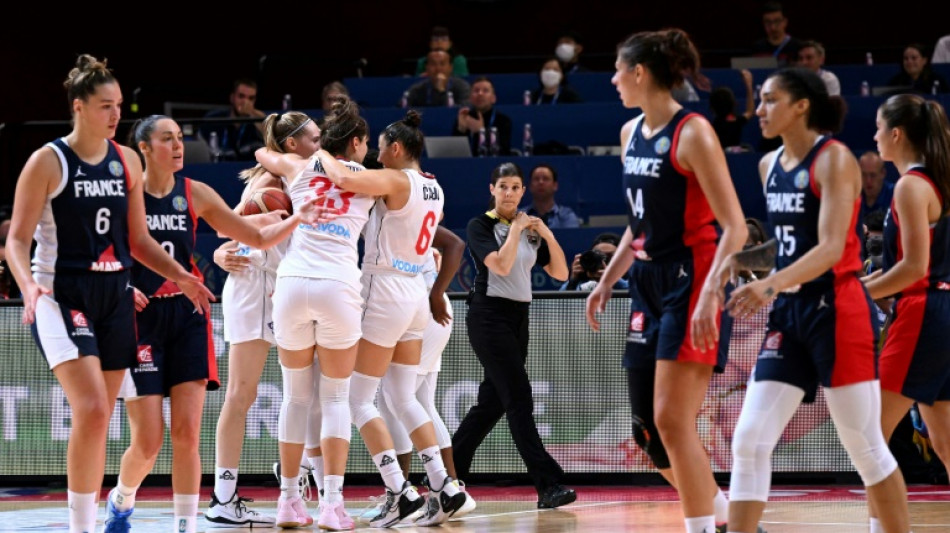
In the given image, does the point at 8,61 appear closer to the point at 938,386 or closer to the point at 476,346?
the point at 476,346

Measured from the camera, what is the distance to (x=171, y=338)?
569 cm

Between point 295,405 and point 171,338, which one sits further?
point 295,405

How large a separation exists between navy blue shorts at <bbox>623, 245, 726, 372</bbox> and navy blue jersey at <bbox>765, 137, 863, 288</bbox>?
27 cm

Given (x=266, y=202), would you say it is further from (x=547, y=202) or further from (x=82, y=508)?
(x=547, y=202)

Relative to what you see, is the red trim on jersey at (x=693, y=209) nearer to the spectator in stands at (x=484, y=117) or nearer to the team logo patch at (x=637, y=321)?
the team logo patch at (x=637, y=321)

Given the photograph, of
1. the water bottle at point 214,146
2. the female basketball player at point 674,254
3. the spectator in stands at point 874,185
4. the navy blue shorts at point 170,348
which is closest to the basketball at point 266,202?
the navy blue shorts at point 170,348

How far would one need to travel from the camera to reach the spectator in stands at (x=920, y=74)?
12.3m

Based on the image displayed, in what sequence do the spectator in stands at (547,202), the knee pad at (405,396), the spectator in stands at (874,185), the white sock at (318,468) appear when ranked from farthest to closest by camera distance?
1. the spectator in stands at (874,185)
2. the spectator in stands at (547,202)
3. the white sock at (318,468)
4. the knee pad at (405,396)

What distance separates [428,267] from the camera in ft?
24.5

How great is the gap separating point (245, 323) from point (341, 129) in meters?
1.17

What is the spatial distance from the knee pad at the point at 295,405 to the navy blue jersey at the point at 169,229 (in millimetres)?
885

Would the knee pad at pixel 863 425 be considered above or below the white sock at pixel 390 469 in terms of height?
above

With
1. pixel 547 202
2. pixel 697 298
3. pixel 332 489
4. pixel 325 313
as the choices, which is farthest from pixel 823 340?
pixel 547 202

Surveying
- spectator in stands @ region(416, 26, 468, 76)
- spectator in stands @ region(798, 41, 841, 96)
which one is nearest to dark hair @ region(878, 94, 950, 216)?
spectator in stands @ region(798, 41, 841, 96)
